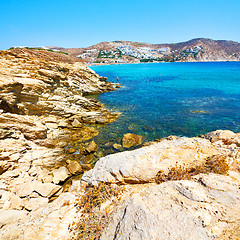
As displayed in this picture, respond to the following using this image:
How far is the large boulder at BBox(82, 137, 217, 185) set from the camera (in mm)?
8539

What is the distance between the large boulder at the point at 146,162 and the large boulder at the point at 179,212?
178cm

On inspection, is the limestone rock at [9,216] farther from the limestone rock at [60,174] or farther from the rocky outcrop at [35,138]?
the limestone rock at [60,174]

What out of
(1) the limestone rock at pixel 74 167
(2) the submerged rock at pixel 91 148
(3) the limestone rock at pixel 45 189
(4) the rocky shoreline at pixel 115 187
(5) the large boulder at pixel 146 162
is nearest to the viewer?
(4) the rocky shoreline at pixel 115 187

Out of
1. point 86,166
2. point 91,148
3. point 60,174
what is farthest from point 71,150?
point 60,174

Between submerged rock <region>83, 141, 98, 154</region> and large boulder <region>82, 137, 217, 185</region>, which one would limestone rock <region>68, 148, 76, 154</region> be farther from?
large boulder <region>82, 137, 217, 185</region>

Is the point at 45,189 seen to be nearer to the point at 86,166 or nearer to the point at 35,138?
the point at 86,166

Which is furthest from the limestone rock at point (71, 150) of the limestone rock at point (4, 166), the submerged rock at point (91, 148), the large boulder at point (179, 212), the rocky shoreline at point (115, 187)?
the large boulder at point (179, 212)

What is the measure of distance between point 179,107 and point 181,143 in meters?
22.8

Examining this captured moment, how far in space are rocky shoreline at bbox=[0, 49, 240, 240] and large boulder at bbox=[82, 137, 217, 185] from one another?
6cm

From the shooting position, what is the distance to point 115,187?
7.89 m

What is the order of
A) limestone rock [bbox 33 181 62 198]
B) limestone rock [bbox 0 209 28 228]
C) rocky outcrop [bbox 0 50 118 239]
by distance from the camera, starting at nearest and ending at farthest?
1. limestone rock [bbox 0 209 28 228]
2. rocky outcrop [bbox 0 50 118 239]
3. limestone rock [bbox 33 181 62 198]

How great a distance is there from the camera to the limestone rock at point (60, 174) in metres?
12.4

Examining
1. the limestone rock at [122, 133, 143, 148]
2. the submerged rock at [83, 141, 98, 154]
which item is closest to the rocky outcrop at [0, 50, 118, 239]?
the submerged rock at [83, 141, 98, 154]

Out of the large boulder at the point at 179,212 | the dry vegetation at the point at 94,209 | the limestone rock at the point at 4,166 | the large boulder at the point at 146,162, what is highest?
the large boulder at the point at 179,212
